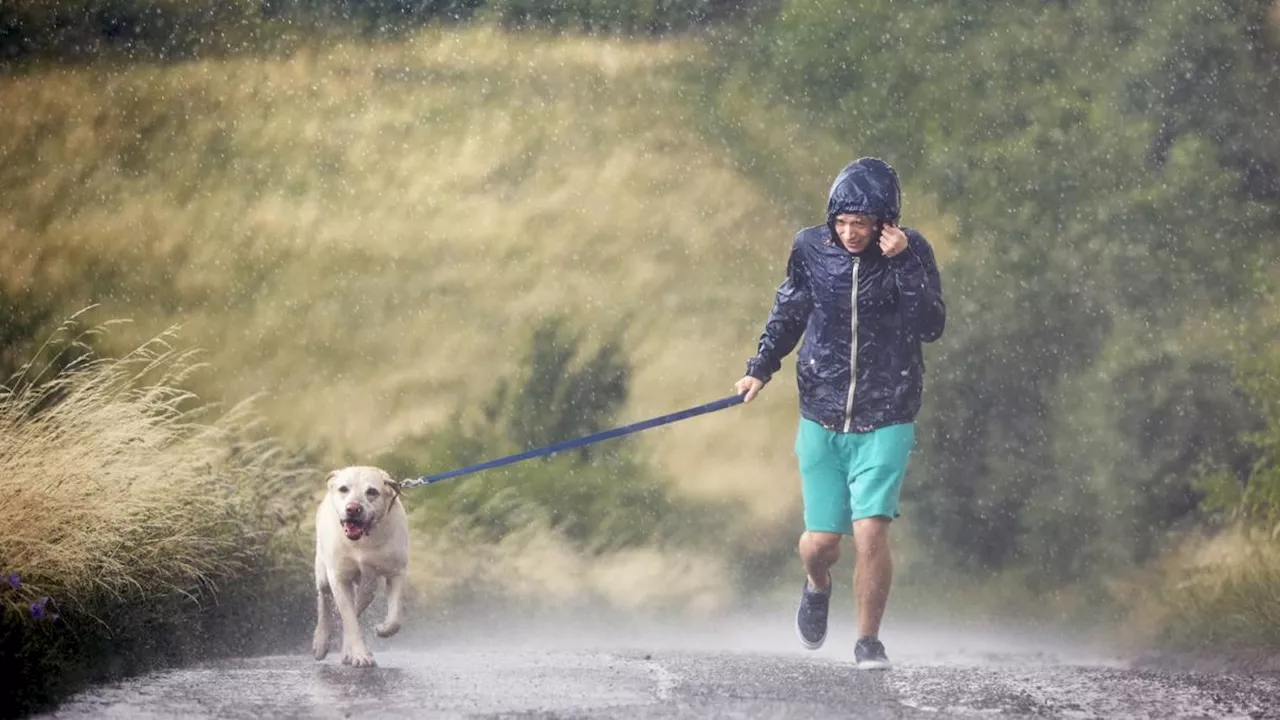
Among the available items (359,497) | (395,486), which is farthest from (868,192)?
(359,497)

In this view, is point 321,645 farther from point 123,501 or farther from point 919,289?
point 919,289

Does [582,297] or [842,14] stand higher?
[842,14]

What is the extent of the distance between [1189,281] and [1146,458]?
110 centimetres

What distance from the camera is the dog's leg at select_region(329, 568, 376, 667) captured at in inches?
332

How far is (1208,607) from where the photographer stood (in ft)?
34.3

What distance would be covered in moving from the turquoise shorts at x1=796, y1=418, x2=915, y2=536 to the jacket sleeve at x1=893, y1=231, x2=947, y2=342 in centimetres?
43

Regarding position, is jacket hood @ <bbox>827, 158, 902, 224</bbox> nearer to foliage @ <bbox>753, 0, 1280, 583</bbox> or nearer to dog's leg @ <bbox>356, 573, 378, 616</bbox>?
dog's leg @ <bbox>356, 573, 378, 616</bbox>

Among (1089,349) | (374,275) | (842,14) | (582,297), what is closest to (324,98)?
(374,275)

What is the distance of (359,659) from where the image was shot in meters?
8.44

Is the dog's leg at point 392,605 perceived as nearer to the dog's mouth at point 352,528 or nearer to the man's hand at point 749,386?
the dog's mouth at point 352,528

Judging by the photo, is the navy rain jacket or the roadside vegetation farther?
the roadside vegetation

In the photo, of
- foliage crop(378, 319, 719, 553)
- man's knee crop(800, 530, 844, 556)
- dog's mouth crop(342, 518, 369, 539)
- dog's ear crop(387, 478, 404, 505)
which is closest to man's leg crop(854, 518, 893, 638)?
man's knee crop(800, 530, 844, 556)

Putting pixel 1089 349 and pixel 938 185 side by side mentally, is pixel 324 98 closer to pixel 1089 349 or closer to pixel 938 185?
pixel 938 185

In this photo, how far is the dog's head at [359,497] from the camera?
26.7 feet
